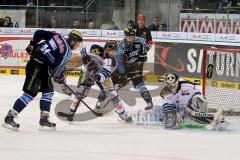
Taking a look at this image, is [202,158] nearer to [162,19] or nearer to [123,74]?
[123,74]

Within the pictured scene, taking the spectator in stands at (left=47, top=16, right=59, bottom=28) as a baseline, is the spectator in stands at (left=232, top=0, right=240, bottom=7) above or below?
above

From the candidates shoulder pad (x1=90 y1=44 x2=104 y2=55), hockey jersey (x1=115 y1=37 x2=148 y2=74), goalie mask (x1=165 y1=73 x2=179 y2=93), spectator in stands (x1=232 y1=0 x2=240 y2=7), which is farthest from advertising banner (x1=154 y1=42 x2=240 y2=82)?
goalie mask (x1=165 y1=73 x2=179 y2=93)

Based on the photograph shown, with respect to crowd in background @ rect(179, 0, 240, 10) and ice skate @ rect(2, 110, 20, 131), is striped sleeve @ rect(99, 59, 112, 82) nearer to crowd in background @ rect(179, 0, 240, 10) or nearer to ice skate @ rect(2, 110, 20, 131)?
ice skate @ rect(2, 110, 20, 131)

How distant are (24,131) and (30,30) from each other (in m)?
6.11

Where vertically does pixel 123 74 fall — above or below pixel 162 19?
below

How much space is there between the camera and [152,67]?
36.7 feet

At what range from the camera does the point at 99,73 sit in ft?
23.5

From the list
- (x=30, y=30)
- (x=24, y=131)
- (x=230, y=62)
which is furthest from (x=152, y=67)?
(x=24, y=131)

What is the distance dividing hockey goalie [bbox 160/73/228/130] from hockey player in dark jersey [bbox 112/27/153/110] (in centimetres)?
132

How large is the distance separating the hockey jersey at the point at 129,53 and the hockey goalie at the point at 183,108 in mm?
1409

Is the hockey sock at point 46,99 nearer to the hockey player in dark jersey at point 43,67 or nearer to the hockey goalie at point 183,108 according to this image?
the hockey player in dark jersey at point 43,67

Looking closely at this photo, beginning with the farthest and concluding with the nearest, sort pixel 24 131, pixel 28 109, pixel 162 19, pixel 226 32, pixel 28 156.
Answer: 1. pixel 162 19
2. pixel 226 32
3. pixel 28 109
4. pixel 24 131
5. pixel 28 156

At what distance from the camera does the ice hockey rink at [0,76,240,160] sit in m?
5.05

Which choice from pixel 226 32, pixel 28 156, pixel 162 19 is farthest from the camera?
pixel 162 19
